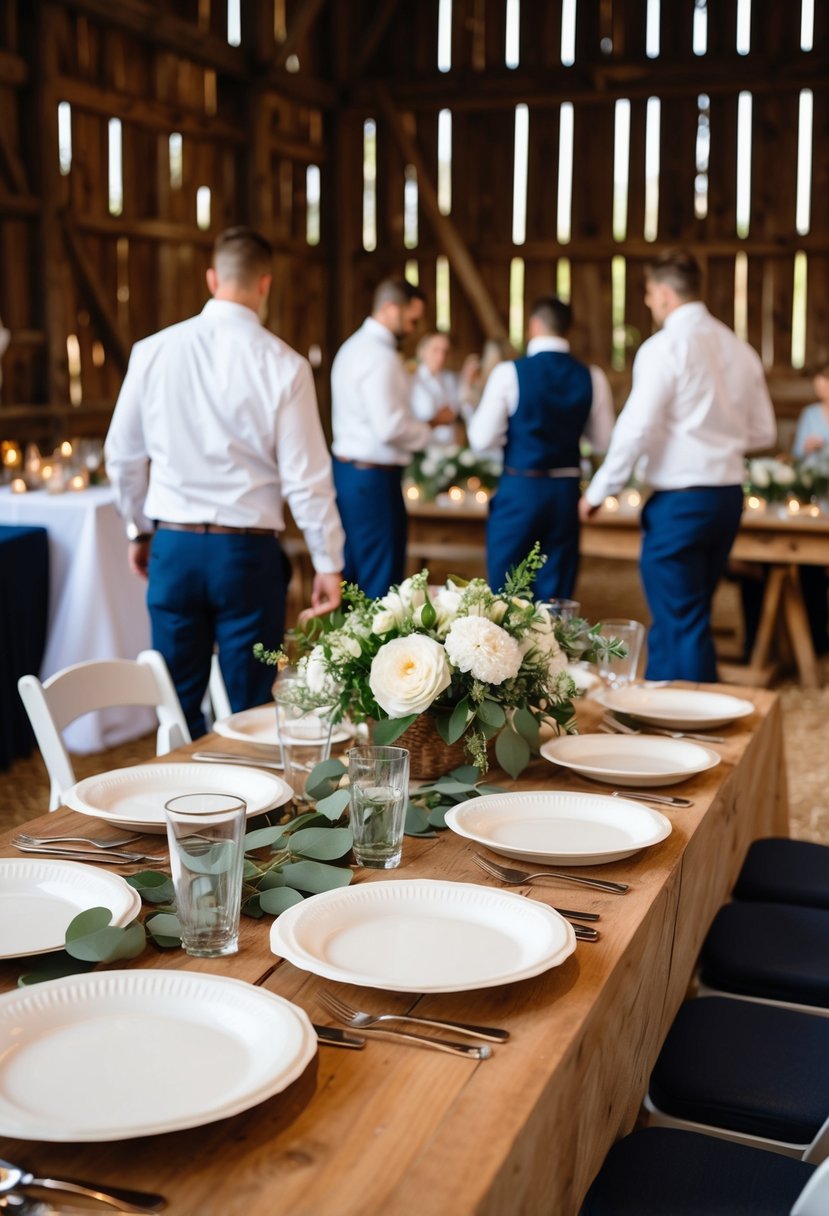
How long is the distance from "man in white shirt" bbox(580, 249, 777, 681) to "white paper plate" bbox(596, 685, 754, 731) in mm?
2134

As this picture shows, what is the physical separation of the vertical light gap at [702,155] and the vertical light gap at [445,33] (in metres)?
2.04

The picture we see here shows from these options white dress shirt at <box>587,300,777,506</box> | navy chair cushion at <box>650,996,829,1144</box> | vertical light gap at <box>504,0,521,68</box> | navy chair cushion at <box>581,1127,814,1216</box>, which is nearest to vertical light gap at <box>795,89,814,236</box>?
vertical light gap at <box>504,0,521,68</box>

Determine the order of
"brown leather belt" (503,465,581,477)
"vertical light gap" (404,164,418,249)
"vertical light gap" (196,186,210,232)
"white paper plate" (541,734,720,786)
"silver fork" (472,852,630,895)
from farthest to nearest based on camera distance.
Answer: "vertical light gap" (404,164,418,249) < "vertical light gap" (196,186,210,232) < "brown leather belt" (503,465,581,477) < "white paper plate" (541,734,720,786) < "silver fork" (472,852,630,895)

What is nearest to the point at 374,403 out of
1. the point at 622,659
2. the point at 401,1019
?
the point at 622,659

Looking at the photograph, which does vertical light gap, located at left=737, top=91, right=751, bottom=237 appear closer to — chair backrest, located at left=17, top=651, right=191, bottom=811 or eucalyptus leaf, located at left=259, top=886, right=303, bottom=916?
chair backrest, located at left=17, top=651, right=191, bottom=811

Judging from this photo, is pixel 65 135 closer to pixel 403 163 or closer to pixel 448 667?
pixel 403 163

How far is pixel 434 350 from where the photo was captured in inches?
321

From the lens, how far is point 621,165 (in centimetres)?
1010

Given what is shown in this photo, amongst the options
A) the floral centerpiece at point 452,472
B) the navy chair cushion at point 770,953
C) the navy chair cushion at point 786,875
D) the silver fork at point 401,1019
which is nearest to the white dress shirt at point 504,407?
the floral centerpiece at point 452,472

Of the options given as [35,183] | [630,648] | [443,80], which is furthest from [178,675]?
[443,80]

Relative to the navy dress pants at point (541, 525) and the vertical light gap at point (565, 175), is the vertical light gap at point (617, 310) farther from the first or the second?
the navy dress pants at point (541, 525)

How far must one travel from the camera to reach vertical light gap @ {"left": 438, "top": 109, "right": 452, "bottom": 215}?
34.3ft

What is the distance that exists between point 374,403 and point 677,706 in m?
3.48

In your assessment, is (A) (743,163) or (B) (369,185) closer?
(A) (743,163)
